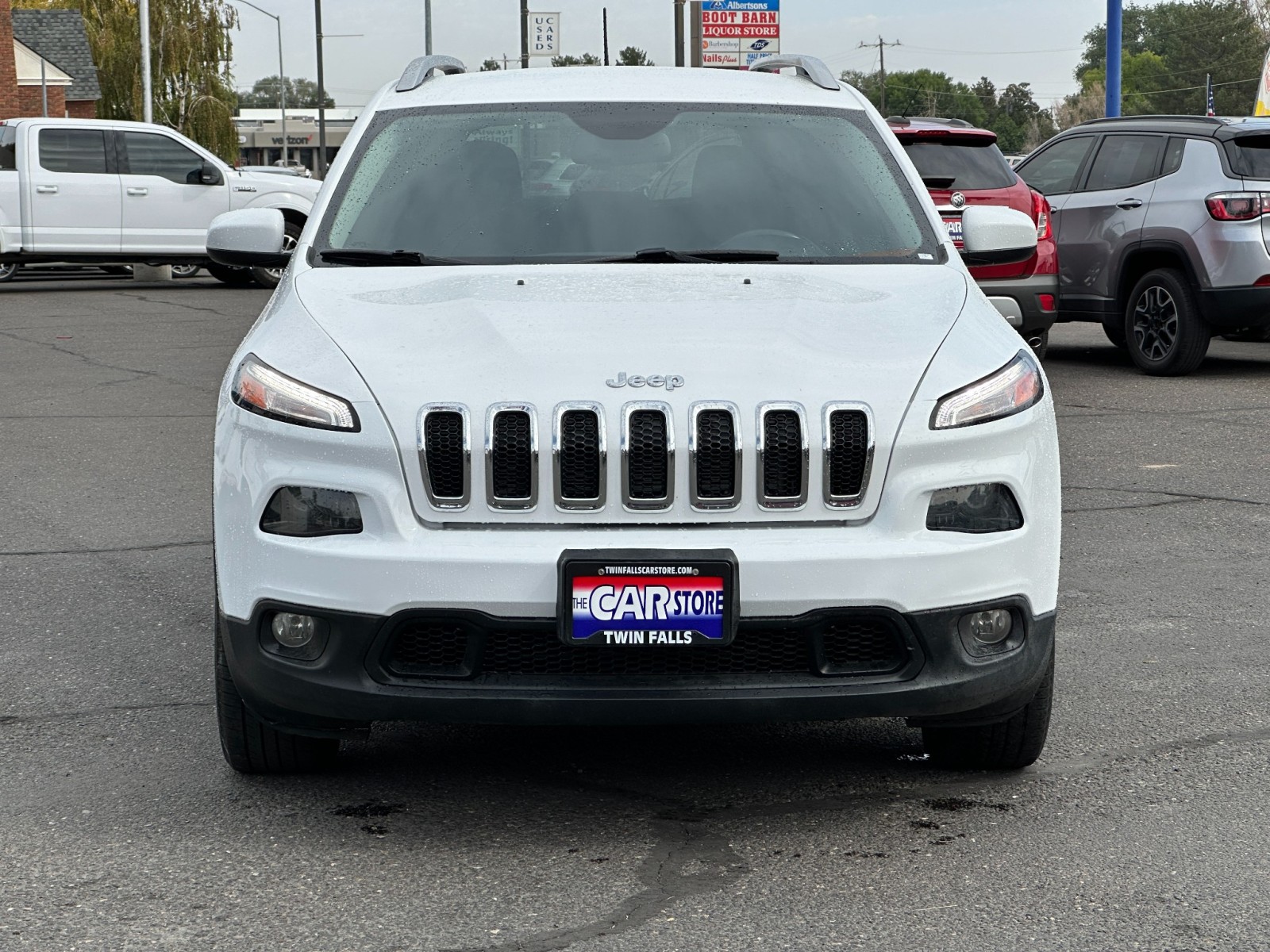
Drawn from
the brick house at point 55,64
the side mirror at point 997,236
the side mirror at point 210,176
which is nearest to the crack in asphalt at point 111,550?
the side mirror at point 997,236

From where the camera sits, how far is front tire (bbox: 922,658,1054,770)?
13.5 feet

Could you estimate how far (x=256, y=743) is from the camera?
413 cm

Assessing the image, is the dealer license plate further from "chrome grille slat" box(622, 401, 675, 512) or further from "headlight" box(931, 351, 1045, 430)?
"headlight" box(931, 351, 1045, 430)

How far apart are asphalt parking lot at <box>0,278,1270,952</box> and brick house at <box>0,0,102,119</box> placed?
50.8 meters

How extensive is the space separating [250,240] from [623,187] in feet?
3.64

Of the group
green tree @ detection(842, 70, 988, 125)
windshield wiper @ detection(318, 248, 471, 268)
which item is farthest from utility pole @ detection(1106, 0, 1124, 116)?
green tree @ detection(842, 70, 988, 125)

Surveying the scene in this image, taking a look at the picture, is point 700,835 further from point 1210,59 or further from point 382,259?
point 1210,59

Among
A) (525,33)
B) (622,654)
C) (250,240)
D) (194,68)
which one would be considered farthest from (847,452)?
(194,68)

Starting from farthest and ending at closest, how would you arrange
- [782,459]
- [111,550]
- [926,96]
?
1. [926,96]
2. [111,550]
3. [782,459]

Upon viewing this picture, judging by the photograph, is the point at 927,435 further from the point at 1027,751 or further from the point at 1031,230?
the point at 1031,230

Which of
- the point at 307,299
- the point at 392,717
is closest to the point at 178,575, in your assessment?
the point at 307,299

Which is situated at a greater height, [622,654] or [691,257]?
[691,257]

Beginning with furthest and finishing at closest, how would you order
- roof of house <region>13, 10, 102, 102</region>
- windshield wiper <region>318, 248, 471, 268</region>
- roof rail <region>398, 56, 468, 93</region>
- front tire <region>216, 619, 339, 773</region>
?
roof of house <region>13, 10, 102, 102</region> < roof rail <region>398, 56, 468, 93</region> < windshield wiper <region>318, 248, 471, 268</region> < front tire <region>216, 619, 339, 773</region>

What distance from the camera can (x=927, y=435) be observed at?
12.2 feet
